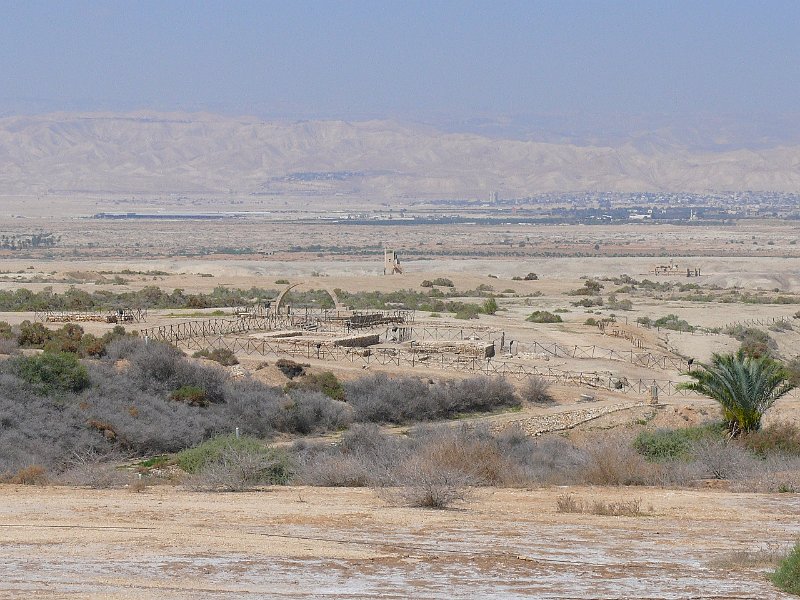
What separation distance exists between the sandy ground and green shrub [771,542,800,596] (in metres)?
0.12

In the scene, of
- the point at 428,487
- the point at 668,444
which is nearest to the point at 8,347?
the point at 668,444

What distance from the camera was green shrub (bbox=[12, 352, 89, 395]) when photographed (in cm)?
2452

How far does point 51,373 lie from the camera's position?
24.9 metres

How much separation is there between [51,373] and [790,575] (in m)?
18.5

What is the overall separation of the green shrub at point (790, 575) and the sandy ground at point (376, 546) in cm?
12

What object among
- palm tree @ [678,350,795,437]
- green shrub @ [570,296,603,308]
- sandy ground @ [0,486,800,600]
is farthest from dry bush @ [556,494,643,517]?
green shrub @ [570,296,603,308]

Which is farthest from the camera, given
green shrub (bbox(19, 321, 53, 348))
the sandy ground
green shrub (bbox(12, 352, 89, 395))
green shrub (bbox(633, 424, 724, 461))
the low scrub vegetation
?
green shrub (bbox(19, 321, 53, 348))

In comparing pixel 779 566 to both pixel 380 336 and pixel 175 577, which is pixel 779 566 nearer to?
pixel 175 577

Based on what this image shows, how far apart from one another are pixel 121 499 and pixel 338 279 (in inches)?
2161

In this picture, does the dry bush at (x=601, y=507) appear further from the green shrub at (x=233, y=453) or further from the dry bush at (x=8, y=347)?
the dry bush at (x=8, y=347)

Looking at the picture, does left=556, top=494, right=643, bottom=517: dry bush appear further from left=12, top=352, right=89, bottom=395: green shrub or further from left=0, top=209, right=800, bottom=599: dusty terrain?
left=12, top=352, right=89, bottom=395: green shrub

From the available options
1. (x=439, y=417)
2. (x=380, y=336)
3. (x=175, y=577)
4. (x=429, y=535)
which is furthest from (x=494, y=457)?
(x=380, y=336)

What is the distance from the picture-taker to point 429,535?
38.6 ft

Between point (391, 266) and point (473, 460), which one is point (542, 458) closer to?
point (473, 460)
